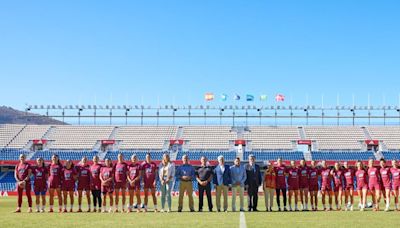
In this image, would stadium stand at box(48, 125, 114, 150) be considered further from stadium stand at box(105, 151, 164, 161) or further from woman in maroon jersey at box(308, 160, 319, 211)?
woman in maroon jersey at box(308, 160, 319, 211)

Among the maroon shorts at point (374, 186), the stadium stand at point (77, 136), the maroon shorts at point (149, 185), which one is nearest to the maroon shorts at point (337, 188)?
the maroon shorts at point (374, 186)

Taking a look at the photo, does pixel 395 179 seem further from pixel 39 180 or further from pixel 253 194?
pixel 39 180

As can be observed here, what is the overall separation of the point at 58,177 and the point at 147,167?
Answer: 10.2 ft

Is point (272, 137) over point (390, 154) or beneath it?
over

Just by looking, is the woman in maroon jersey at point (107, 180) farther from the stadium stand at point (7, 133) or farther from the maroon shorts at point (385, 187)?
the stadium stand at point (7, 133)

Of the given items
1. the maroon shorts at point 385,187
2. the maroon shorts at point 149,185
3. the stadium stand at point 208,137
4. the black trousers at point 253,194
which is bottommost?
the black trousers at point 253,194

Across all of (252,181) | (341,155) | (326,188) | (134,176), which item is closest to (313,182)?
(326,188)

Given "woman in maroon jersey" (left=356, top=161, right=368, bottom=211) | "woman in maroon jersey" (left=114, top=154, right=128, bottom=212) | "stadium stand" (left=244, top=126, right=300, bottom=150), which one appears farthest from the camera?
"stadium stand" (left=244, top=126, right=300, bottom=150)

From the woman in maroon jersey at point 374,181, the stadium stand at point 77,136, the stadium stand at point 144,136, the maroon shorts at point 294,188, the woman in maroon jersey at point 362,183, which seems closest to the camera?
the woman in maroon jersey at point 374,181

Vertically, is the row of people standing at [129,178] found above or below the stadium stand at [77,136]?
below

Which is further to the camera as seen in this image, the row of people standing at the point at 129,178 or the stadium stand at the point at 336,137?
the stadium stand at the point at 336,137

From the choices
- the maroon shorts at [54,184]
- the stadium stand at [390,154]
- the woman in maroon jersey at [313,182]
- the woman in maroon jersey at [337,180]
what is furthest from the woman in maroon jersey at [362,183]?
the stadium stand at [390,154]

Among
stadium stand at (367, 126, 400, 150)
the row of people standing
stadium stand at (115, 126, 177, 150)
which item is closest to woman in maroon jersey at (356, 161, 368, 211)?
the row of people standing

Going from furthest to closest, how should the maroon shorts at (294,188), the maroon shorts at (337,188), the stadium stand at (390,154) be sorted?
the stadium stand at (390,154) < the maroon shorts at (337,188) < the maroon shorts at (294,188)
